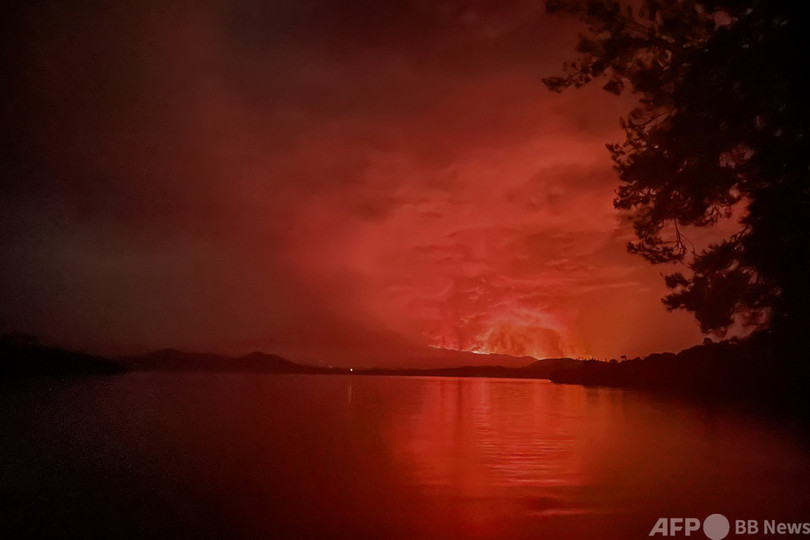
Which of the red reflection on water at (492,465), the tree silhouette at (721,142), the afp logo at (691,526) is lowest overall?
the afp logo at (691,526)

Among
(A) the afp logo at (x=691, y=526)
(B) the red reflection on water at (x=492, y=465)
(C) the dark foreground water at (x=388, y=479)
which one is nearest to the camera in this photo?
(A) the afp logo at (x=691, y=526)

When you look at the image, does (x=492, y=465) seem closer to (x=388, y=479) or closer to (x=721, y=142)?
(x=388, y=479)

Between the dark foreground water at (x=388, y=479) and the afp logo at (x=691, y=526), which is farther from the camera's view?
the dark foreground water at (x=388, y=479)

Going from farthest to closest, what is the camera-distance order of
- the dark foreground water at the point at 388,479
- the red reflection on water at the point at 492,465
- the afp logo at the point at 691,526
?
the red reflection on water at the point at 492,465 → the dark foreground water at the point at 388,479 → the afp logo at the point at 691,526

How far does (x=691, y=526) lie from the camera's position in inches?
258

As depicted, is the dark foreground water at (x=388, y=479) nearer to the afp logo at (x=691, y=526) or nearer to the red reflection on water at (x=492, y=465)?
the red reflection on water at (x=492, y=465)

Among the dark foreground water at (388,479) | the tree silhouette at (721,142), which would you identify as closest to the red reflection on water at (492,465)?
the dark foreground water at (388,479)

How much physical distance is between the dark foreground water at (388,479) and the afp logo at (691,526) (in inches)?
7.1

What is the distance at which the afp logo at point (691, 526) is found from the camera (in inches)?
249

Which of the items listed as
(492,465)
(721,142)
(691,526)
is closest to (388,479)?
(492,465)

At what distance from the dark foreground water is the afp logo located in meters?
0.18

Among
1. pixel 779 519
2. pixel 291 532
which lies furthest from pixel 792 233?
pixel 291 532

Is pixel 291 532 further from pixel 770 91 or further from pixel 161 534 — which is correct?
pixel 770 91

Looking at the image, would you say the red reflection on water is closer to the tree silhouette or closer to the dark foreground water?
the dark foreground water
